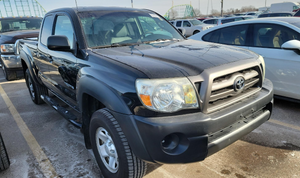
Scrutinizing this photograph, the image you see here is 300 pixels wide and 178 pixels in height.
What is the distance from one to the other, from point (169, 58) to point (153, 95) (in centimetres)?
53

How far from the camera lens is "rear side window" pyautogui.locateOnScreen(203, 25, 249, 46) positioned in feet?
14.5

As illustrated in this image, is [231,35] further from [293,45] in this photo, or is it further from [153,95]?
[153,95]

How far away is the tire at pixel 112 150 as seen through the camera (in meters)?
1.94

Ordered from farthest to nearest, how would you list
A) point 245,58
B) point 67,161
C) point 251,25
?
point 251,25 < point 67,161 < point 245,58

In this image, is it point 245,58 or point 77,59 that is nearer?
point 245,58

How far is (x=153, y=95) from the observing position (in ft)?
5.86

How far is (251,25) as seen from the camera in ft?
14.2

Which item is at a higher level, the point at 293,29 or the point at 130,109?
the point at 293,29

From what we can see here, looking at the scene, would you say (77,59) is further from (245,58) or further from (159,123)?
(245,58)

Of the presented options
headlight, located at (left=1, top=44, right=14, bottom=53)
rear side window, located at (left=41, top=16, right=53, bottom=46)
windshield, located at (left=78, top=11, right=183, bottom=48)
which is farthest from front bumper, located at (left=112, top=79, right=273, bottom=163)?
headlight, located at (left=1, top=44, right=14, bottom=53)

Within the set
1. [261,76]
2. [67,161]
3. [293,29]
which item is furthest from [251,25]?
[67,161]

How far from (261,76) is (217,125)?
3.13 ft

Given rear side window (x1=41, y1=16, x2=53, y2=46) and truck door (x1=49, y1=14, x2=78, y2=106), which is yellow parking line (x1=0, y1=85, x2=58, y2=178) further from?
rear side window (x1=41, y1=16, x2=53, y2=46)

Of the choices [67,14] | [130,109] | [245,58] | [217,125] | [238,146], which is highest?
[67,14]
